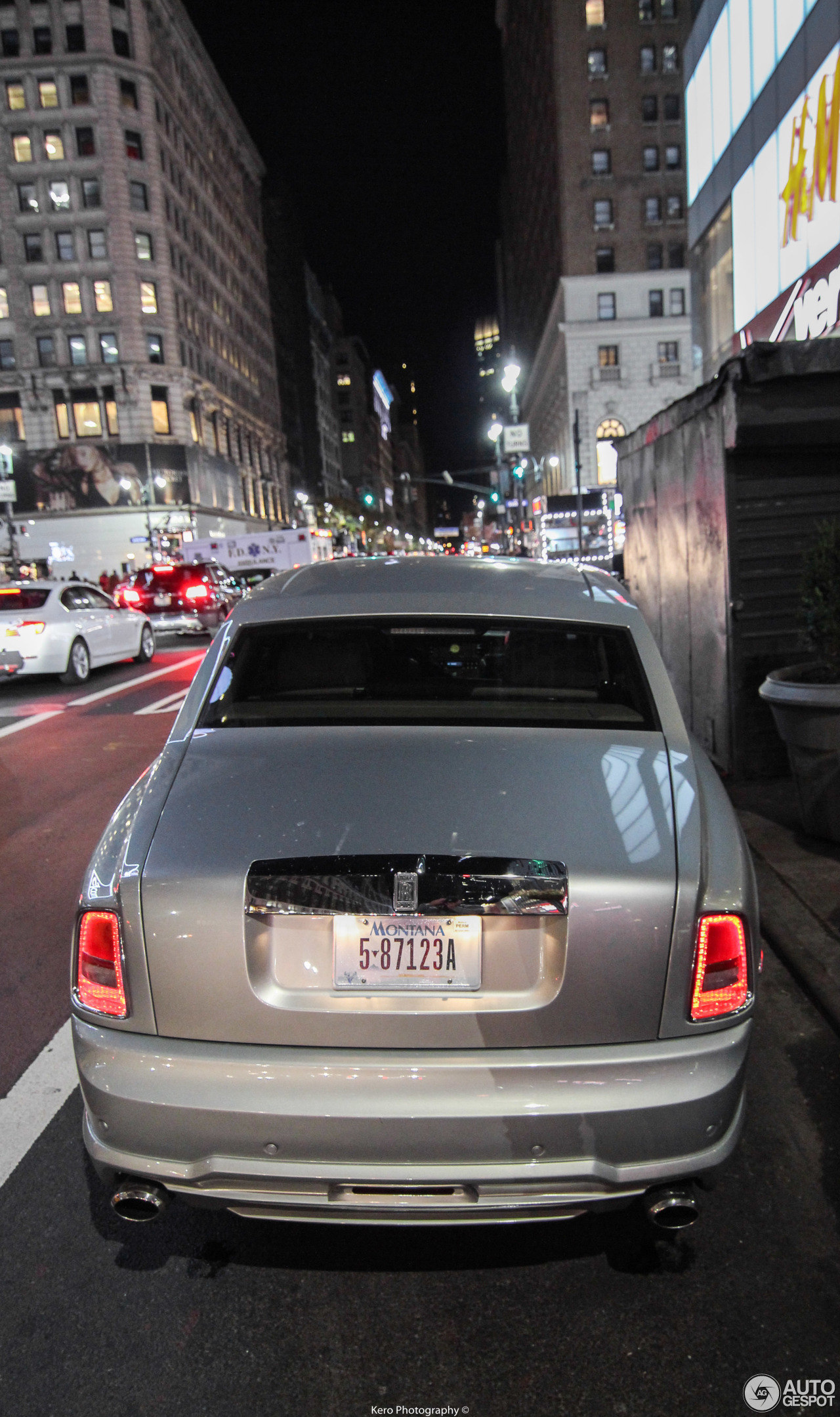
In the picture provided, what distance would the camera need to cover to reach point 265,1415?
6.75ft

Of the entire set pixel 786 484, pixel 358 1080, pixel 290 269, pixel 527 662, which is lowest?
pixel 358 1080

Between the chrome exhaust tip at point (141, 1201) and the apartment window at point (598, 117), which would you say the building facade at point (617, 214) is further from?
the chrome exhaust tip at point (141, 1201)

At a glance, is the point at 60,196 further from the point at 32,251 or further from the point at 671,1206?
the point at 671,1206

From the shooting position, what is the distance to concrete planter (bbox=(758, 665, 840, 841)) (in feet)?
17.1

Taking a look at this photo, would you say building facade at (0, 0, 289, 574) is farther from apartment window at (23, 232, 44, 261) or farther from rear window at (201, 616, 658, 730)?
rear window at (201, 616, 658, 730)

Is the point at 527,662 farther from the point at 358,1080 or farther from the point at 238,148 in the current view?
the point at 238,148

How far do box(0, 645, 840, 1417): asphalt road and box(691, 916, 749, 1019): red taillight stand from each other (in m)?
0.79

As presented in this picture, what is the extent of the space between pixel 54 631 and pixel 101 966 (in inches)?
524

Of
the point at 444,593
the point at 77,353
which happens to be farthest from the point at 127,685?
the point at 77,353

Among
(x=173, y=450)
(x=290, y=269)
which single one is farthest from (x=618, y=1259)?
(x=290, y=269)

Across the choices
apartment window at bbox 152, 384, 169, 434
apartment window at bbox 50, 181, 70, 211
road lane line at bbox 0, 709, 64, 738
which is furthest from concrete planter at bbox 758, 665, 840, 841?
apartment window at bbox 50, 181, 70, 211

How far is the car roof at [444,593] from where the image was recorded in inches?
127

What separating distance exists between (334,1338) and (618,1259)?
77cm

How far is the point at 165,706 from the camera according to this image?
41.3 ft
